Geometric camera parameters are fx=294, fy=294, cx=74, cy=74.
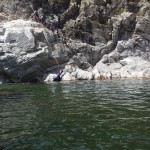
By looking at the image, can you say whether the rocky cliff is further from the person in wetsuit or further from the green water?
the green water

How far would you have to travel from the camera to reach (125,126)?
14359mm

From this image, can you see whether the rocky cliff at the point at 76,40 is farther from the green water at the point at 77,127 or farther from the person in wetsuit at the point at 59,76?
the green water at the point at 77,127

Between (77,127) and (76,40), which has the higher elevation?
(76,40)

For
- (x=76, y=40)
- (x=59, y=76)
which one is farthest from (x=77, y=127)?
(x=76, y=40)

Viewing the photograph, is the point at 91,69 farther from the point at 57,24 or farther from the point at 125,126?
the point at 125,126

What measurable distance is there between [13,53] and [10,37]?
3.17 metres

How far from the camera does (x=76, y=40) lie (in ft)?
202

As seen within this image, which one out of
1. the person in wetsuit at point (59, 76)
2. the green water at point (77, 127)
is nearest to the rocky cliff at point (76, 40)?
the person in wetsuit at point (59, 76)

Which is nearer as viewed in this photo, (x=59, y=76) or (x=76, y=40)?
(x=59, y=76)

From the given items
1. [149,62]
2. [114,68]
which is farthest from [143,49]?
[114,68]

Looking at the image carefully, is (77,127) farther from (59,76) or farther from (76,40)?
(76,40)

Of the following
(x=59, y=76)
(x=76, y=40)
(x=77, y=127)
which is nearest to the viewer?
(x=77, y=127)

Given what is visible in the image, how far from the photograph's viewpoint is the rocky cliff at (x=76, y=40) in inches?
2045

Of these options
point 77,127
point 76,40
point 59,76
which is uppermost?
point 76,40
